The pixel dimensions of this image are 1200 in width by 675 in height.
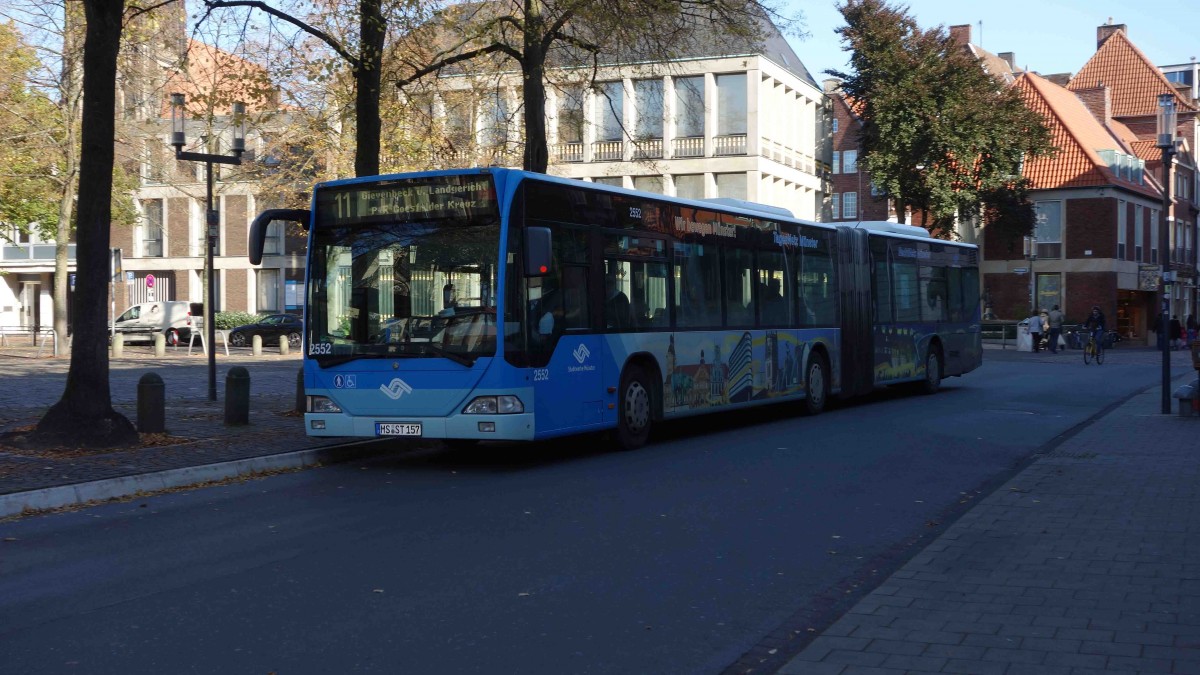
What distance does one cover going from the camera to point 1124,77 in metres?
76.7

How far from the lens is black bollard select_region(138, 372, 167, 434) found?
14.3m

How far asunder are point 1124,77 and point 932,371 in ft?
194

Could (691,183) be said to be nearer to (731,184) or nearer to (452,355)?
(731,184)

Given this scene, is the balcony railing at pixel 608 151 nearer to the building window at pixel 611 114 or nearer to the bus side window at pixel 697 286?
the building window at pixel 611 114

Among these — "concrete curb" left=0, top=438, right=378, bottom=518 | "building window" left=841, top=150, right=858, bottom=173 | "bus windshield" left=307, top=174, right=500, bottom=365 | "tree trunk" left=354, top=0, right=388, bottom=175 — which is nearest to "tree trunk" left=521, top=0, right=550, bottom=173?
"tree trunk" left=354, top=0, right=388, bottom=175

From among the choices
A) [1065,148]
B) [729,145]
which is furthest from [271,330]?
[1065,148]

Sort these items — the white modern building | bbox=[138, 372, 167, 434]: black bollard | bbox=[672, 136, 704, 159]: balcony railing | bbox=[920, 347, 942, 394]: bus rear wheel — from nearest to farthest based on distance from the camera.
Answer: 1. bbox=[138, 372, 167, 434]: black bollard
2. bbox=[920, 347, 942, 394]: bus rear wheel
3. the white modern building
4. bbox=[672, 136, 704, 159]: balcony railing

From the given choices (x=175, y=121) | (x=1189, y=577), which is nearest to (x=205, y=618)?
(x=1189, y=577)

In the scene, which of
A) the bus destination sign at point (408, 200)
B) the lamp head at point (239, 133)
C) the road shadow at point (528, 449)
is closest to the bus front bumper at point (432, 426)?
the road shadow at point (528, 449)

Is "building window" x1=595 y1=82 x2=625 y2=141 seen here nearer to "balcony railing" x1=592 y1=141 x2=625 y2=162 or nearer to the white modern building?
the white modern building

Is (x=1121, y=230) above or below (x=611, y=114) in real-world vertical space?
below

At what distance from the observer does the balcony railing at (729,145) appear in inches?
2138

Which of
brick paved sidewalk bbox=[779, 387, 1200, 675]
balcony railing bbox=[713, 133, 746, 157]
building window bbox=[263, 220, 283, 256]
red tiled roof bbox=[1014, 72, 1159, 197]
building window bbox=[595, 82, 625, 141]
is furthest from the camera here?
building window bbox=[263, 220, 283, 256]

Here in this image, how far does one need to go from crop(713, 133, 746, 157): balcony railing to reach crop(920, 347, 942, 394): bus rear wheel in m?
29.9
